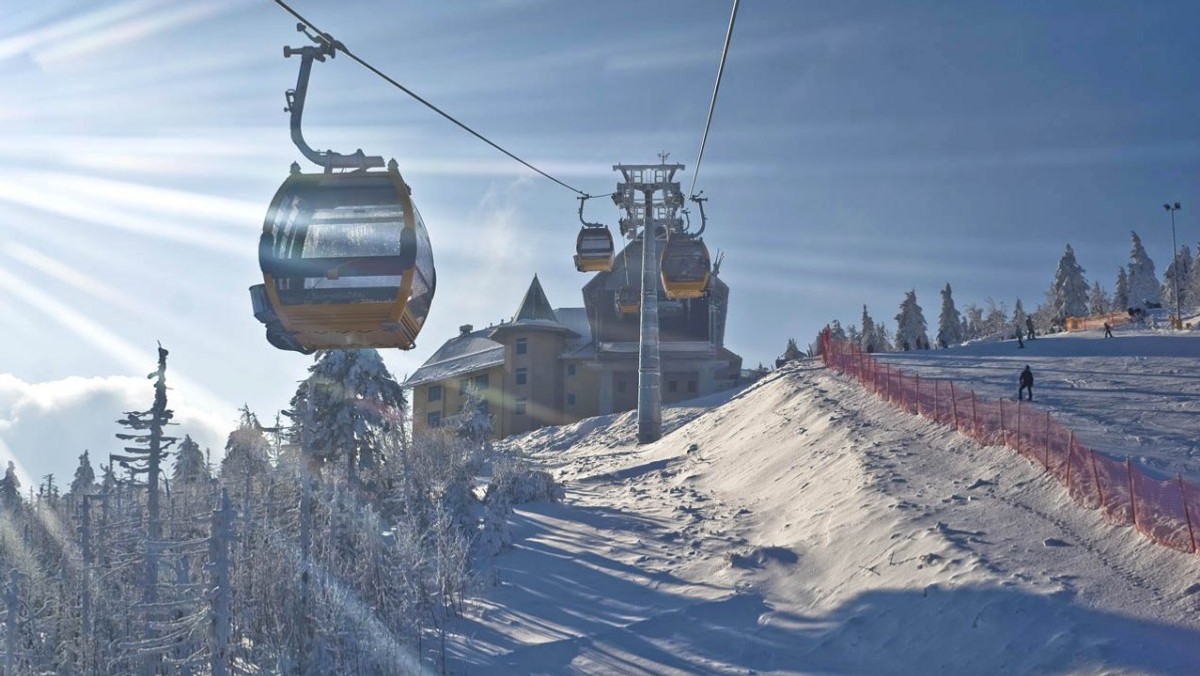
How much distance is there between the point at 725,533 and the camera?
1975cm

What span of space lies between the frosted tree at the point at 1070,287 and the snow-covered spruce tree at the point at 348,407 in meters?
84.5

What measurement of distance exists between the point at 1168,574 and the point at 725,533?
9.18 metres

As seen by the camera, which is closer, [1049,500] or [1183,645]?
[1183,645]

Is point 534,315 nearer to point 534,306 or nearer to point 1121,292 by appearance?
point 534,306

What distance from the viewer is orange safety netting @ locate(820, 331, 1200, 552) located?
12399 mm

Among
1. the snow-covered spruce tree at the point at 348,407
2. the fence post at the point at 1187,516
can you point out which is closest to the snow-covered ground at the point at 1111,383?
the fence post at the point at 1187,516

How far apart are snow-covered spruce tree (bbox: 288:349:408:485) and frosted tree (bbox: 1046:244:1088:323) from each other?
84.5 metres

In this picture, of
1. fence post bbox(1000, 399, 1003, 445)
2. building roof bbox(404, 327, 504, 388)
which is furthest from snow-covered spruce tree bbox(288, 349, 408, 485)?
building roof bbox(404, 327, 504, 388)

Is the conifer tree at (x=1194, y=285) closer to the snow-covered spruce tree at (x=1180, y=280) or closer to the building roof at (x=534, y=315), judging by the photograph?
the snow-covered spruce tree at (x=1180, y=280)

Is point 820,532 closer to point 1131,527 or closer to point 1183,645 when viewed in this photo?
point 1131,527

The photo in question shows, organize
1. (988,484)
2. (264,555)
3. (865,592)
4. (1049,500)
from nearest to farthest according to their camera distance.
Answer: (865,592) < (1049,500) < (988,484) < (264,555)

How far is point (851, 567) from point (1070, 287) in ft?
313

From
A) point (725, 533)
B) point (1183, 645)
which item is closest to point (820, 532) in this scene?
point (725, 533)

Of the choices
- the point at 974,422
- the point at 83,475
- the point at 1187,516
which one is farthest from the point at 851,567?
the point at 83,475
